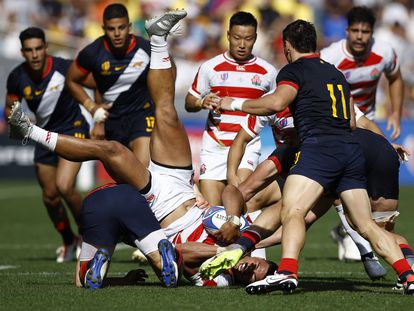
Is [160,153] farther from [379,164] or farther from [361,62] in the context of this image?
[361,62]

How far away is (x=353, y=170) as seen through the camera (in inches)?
308

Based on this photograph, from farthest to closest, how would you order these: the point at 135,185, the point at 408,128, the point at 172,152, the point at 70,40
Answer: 1. the point at 70,40
2. the point at 408,128
3. the point at 172,152
4. the point at 135,185

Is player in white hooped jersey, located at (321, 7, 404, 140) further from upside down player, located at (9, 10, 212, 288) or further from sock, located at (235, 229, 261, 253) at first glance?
sock, located at (235, 229, 261, 253)

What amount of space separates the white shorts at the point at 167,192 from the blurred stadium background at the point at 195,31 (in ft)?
39.7

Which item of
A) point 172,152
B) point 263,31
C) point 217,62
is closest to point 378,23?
point 263,31

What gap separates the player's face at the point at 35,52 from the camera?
38.8ft

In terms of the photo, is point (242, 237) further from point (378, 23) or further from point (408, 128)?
point (378, 23)

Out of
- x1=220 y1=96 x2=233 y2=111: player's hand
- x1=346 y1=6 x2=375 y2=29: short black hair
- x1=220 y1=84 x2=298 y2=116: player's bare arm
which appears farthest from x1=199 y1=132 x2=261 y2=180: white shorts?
x1=220 y1=84 x2=298 y2=116: player's bare arm

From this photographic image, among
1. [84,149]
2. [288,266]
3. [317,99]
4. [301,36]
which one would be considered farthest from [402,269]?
[84,149]

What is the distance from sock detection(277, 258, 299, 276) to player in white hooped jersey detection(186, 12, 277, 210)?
2822 millimetres

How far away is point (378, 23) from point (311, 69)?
17.5m

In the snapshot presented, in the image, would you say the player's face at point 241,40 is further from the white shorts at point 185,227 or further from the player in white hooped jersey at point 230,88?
the white shorts at point 185,227

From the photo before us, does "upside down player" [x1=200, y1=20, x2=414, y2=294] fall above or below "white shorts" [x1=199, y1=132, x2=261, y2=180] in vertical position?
above

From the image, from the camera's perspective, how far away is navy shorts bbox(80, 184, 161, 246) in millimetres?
8211
